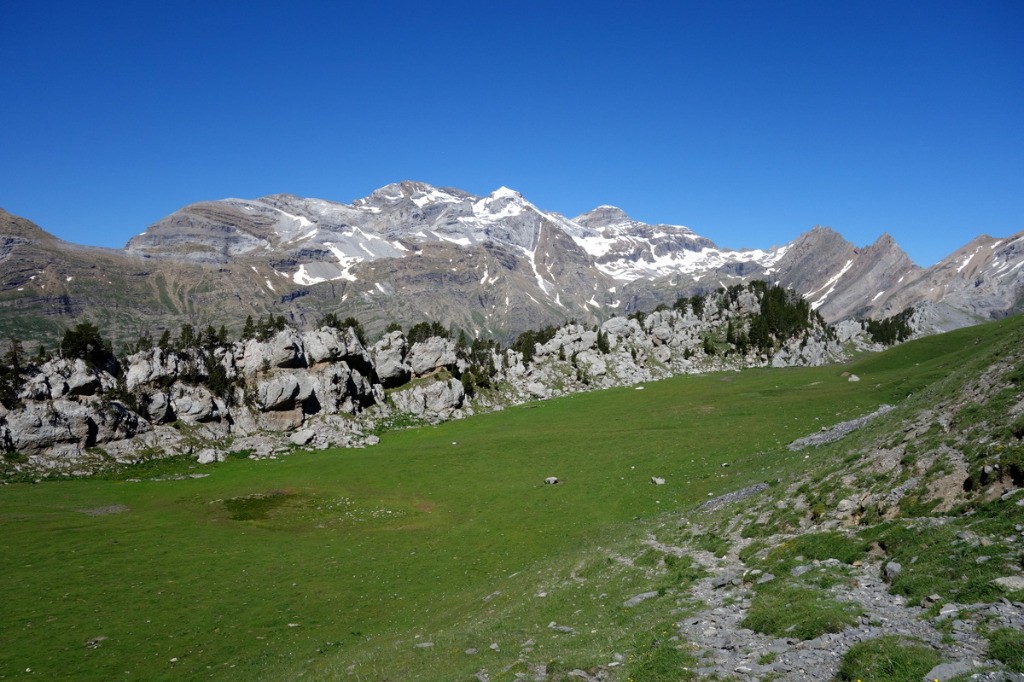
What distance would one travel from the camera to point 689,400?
3610 inches

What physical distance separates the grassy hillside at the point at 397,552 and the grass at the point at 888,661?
4.52 meters

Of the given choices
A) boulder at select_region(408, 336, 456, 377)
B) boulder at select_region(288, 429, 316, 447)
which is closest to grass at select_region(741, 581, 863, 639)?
boulder at select_region(288, 429, 316, 447)

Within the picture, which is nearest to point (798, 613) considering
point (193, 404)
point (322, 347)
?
point (193, 404)

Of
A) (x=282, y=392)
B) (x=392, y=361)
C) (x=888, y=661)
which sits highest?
(x=392, y=361)

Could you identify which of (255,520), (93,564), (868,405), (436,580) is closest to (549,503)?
(436,580)

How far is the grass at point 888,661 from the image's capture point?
1196 centimetres

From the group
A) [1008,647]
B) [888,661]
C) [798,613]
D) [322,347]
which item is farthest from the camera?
[322,347]

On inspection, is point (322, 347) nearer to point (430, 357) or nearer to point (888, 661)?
point (430, 357)

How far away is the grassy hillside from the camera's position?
24.1 meters

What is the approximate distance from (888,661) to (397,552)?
1376 inches

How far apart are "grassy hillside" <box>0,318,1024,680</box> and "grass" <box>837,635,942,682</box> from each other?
452cm

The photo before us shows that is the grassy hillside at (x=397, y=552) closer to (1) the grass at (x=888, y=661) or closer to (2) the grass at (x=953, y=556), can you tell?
(1) the grass at (x=888, y=661)

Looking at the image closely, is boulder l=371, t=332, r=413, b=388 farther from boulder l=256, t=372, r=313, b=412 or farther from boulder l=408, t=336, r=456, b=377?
boulder l=256, t=372, r=313, b=412

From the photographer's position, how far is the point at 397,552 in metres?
41.4
